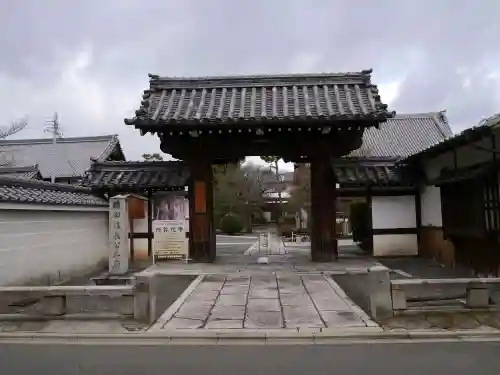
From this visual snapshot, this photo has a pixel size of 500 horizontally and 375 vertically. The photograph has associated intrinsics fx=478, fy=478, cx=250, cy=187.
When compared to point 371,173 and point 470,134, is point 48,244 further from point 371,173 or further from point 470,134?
point 470,134

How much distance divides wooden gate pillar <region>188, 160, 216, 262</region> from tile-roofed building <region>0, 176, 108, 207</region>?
10.6 ft

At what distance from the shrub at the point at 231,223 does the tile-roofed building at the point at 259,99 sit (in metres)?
25.5

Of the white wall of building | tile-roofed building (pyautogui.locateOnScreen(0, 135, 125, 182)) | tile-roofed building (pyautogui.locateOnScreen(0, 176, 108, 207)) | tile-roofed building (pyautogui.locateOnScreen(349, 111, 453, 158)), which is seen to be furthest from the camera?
tile-roofed building (pyautogui.locateOnScreen(0, 135, 125, 182))

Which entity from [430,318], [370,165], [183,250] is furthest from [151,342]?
[370,165]

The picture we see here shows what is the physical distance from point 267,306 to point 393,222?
8654 mm

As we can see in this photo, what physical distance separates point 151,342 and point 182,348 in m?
0.59

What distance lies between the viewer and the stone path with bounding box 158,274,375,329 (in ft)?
26.0

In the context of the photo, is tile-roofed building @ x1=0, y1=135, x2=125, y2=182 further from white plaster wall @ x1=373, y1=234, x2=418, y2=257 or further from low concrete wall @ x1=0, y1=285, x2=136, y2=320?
low concrete wall @ x1=0, y1=285, x2=136, y2=320

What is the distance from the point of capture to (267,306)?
362 inches

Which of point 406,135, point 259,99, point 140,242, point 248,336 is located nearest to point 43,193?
point 140,242

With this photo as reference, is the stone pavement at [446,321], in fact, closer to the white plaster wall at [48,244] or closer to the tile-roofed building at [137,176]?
the white plaster wall at [48,244]

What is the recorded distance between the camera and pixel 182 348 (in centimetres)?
677

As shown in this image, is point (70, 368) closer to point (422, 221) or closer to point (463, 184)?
point (463, 184)

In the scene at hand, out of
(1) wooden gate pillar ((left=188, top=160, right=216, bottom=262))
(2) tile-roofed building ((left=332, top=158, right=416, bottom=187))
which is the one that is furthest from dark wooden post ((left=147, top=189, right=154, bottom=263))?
(2) tile-roofed building ((left=332, top=158, right=416, bottom=187))
